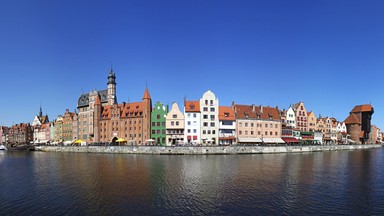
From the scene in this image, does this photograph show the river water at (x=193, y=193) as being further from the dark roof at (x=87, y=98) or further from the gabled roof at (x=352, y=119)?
the gabled roof at (x=352, y=119)

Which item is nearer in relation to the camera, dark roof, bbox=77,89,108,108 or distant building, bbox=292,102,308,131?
distant building, bbox=292,102,308,131

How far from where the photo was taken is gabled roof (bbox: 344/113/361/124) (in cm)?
14252

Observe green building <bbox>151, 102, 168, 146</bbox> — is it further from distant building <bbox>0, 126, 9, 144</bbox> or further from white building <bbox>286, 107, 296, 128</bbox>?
distant building <bbox>0, 126, 9, 144</bbox>

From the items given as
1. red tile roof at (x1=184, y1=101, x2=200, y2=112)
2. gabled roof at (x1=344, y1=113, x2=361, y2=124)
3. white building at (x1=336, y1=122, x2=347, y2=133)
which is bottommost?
white building at (x1=336, y1=122, x2=347, y2=133)

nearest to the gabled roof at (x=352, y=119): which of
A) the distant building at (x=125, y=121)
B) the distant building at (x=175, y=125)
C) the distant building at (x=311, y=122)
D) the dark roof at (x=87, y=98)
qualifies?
the distant building at (x=311, y=122)

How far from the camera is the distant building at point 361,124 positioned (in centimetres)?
14112

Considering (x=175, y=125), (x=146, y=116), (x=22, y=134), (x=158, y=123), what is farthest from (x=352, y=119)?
(x=22, y=134)

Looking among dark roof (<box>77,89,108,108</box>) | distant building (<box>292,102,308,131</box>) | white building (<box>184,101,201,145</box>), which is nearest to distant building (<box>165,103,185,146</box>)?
white building (<box>184,101,201,145</box>)

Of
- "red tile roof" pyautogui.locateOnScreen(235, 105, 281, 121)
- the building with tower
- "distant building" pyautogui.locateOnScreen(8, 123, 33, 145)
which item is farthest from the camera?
"distant building" pyautogui.locateOnScreen(8, 123, 33, 145)

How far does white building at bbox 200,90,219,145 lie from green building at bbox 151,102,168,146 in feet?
45.7

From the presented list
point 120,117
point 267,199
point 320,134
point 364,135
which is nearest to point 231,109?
point 120,117

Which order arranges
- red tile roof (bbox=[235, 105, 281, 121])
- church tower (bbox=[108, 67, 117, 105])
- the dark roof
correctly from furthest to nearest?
the dark roof
church tower (bbox=[108, 67, 117, 105])
red tile roof (bbox=[235, 105, 281, 121])

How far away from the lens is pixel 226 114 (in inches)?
3632

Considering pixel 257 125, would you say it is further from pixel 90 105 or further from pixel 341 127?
pixel 341 127
